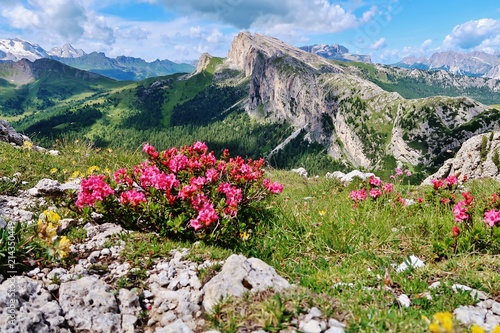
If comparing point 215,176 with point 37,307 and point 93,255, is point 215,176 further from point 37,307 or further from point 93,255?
point 37,307

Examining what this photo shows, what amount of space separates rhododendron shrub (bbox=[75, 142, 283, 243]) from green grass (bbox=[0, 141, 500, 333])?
320 mm

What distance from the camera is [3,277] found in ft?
13.4

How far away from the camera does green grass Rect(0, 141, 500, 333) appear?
3.58 metres

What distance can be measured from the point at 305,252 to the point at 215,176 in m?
2.34

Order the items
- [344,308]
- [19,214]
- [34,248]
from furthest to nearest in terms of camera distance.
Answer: [19,214]
[34,248]
[344,308]

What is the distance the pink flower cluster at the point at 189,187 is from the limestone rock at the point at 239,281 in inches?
49.6

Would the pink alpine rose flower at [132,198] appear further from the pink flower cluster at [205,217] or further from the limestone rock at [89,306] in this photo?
the limestone rock at [89,306]

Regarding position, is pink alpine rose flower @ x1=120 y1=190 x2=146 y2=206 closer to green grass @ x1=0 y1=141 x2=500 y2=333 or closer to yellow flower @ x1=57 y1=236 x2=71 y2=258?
green grass @ x1=0 y1=141 x2=500 y2=333

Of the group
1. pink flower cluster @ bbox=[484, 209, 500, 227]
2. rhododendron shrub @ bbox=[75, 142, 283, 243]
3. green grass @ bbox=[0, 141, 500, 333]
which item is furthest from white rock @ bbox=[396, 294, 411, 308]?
rhododendron shrub @ bbox=[75, 142, 283, 243]

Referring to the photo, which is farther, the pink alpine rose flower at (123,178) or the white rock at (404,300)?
the pink alpine rose flower at (123,178)

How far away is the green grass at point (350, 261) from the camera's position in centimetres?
358

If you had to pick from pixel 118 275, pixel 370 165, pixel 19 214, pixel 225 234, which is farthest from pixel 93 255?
pixel 370 165

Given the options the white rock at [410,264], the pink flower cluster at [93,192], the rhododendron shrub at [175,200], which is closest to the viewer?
the white rock at [410,264]

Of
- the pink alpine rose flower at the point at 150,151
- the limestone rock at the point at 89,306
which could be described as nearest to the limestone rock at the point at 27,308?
the limestone rock at the point at 89,306
